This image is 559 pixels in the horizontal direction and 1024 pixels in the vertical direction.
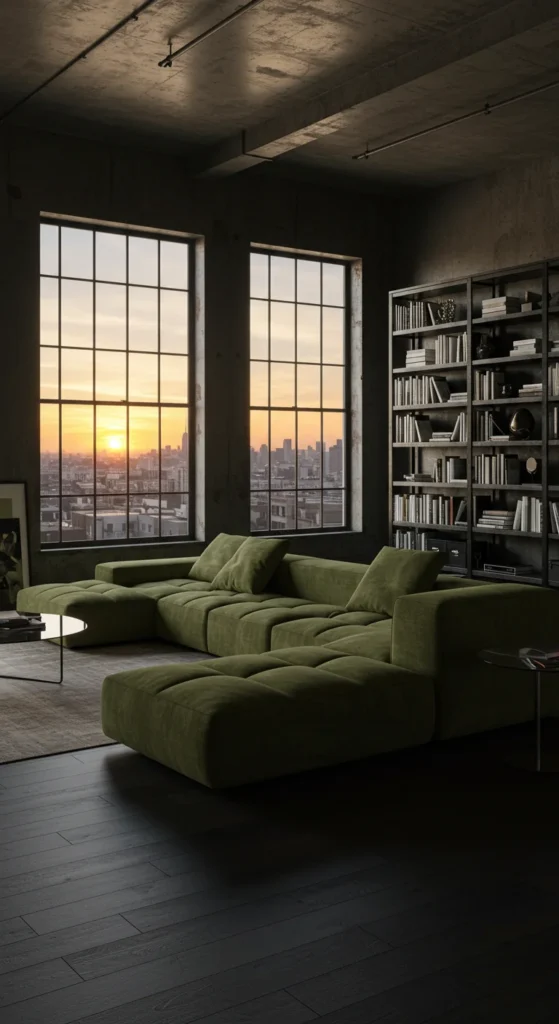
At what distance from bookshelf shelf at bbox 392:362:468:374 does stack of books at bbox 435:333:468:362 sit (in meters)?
0.08

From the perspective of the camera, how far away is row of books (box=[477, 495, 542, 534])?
344 inches

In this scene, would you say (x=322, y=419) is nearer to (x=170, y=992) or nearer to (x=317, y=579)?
(x=317, y=579)

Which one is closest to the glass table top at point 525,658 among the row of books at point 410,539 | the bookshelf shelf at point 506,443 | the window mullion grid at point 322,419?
the bookshelf shelf at point 506,443

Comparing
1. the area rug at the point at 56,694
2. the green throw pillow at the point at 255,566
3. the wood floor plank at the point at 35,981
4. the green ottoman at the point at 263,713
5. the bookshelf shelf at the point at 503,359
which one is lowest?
the wood floor plank at the point at 35,981

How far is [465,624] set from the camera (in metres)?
4.77

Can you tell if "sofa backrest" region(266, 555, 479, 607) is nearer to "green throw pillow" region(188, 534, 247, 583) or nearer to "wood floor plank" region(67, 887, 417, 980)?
"green throw pillow" region(188, 534, 247, 583)

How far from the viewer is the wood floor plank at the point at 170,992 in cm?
240

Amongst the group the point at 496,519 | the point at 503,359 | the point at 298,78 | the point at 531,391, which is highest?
the point at 298,78

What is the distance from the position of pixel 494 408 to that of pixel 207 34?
175 inches

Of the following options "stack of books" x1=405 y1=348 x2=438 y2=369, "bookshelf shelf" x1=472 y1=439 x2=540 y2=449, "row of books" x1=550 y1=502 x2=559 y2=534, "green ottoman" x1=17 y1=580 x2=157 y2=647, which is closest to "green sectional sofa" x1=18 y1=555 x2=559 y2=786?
"green ottoman" x1=17 y1=580 x2=157 y2=647

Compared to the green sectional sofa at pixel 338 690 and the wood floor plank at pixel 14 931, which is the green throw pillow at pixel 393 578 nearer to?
the green sectional sofa at pixel 338 690

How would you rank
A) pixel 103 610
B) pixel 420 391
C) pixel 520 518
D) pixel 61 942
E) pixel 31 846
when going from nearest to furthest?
pixel 61 942, pixel 31 846, pixel 103 610, pixel 520 518, pixel 420 391

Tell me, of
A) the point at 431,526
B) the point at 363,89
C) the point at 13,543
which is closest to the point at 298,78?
the point at 363,89

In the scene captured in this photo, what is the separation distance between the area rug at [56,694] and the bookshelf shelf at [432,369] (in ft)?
13.2
